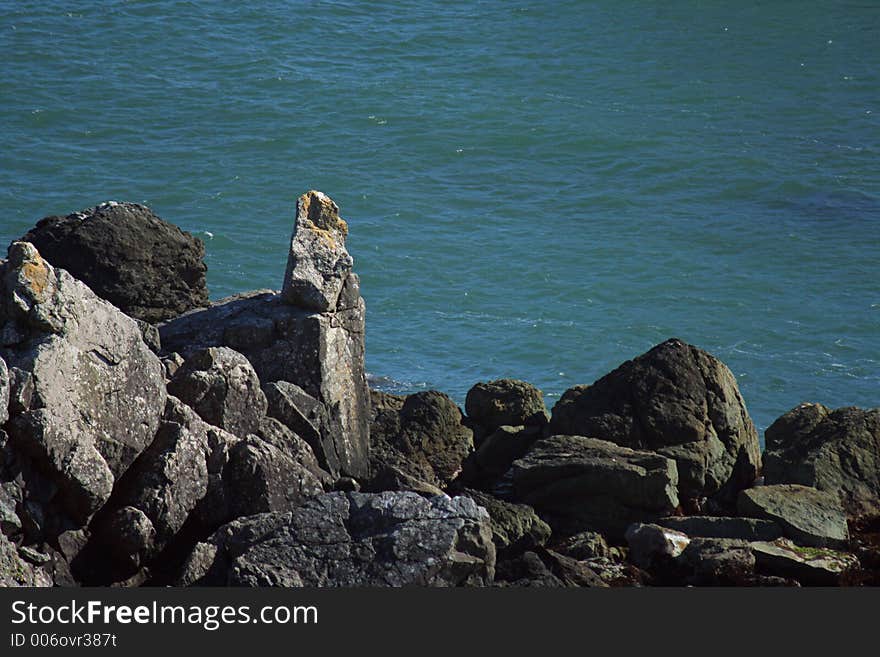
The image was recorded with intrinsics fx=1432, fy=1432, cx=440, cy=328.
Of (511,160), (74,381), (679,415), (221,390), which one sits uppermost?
(74,381)

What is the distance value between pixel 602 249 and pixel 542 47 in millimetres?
32121

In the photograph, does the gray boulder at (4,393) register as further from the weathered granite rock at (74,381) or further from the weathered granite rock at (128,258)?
the weathered granite rock at (128,258)

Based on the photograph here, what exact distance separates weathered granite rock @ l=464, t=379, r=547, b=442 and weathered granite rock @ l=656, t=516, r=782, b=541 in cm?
680

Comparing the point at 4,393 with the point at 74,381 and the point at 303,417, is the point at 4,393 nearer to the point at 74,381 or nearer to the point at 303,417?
the point at 74,381

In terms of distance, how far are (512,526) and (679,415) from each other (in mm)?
5900

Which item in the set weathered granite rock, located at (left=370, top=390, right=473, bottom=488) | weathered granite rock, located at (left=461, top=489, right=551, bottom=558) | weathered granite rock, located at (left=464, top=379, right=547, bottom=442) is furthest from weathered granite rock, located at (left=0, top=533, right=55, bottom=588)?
weathered granite rock, located at (left=464, top=379, right=547, bottom=442)

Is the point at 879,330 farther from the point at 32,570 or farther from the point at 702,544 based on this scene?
the point at 32,570

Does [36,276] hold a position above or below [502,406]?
above

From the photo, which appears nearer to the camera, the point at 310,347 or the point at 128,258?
the point at 310,347

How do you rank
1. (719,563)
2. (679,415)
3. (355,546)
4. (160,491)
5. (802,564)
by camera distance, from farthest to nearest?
(679,415), (802,564), (719,563), (160,491), (355,546)

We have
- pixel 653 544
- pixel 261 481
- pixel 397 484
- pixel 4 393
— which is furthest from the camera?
pixel 653 544

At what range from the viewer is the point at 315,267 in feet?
89.5

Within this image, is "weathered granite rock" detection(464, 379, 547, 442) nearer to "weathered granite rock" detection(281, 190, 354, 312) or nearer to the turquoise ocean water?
"weathered granite rock" detection(281, 190, 354, 312)

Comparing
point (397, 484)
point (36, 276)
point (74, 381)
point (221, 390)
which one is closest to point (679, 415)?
point (397, 484)
